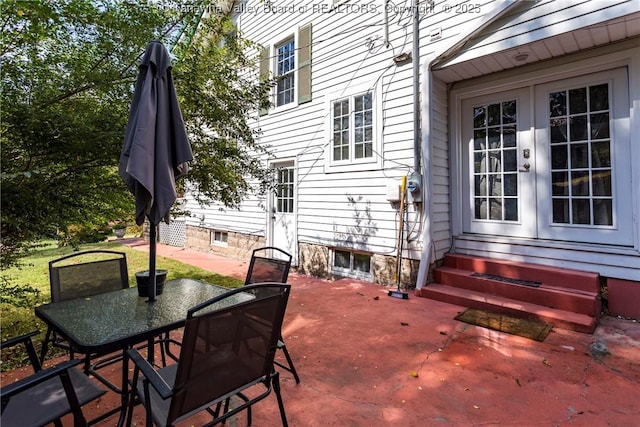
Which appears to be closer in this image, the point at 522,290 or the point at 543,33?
the point at 543,33

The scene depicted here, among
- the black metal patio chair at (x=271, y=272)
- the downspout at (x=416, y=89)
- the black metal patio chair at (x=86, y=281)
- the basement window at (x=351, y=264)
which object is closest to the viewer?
the black metal patio chair at (x=86, y=281)

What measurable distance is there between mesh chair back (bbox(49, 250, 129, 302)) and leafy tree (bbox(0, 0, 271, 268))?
70cm

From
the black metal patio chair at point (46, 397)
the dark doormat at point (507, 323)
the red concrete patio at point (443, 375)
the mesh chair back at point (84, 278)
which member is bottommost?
the red concrete patio at point (443, 375)

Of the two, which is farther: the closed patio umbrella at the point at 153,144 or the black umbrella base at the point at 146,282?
the black umbrella base at the point at 146,282

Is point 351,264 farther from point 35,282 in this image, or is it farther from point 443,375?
point 35,282

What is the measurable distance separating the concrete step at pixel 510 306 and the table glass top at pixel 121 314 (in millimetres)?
2823

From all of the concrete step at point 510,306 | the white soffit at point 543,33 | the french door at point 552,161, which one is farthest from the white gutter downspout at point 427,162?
the french door at point 552,161

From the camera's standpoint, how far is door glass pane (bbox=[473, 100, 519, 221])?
4379mm

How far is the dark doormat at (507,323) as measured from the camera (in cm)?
321

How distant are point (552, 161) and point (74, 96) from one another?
5258 millimetres

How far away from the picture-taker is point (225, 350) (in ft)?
4.97

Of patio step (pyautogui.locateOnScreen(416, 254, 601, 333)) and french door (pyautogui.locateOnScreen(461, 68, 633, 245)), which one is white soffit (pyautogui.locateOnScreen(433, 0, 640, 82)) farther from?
patio step (pyautogui.locateOnScreen(416, 254, 601, 333))

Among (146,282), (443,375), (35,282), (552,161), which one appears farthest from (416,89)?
(35,282)

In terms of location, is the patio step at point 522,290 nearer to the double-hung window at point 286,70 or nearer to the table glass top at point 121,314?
the table glass top at point 121,314
